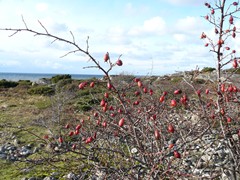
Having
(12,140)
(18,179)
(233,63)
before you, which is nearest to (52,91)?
(12,140)

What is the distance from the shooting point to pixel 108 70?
8.17 ft

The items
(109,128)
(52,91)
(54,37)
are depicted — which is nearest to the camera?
(54,37)

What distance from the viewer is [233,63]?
301 centimetres

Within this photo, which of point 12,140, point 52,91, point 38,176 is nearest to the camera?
point 38,176

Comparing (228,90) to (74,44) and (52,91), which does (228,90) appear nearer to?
(74,44)

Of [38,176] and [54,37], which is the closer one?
[54,37]

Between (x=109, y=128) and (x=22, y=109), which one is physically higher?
(x=109, y=128)

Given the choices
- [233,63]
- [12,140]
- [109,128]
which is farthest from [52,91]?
[233,63]

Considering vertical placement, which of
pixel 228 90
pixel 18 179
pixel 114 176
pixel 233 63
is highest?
pixel 233 63

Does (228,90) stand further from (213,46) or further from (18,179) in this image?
(18,179)

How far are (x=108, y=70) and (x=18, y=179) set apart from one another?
4.38 m

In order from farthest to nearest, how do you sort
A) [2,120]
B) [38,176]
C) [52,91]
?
[52,91]
[2,120]
[38,176]

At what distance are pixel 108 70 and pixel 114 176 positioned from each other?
93cm

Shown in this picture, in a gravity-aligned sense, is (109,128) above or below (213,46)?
below
